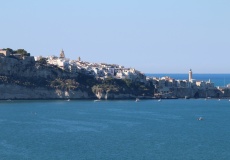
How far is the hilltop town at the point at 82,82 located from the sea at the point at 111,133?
571 inches

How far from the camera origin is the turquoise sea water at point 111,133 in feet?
134

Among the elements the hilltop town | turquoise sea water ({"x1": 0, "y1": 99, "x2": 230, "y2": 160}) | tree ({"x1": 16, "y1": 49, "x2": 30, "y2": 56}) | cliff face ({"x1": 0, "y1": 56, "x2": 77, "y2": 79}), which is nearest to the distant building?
the hilltop town

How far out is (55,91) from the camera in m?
92.8

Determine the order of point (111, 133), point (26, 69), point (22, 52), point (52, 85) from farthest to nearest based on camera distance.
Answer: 1. point (22, 52)
2. point (26, 69)
3. point (52, 85)
4. point (111, 133)

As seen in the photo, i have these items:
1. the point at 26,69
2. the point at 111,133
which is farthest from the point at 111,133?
the point at 26,69

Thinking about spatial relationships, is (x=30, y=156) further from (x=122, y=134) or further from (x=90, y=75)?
(x=90, y=75)

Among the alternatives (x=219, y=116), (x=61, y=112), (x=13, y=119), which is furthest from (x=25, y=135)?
(x=219, y=116)

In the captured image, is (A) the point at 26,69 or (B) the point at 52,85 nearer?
(B) the point at 52,85

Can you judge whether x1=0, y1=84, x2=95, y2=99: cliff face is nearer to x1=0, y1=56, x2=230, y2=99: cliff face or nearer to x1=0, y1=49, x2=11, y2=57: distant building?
x1=0, y1=56, x2=230, y2=99: cliff face

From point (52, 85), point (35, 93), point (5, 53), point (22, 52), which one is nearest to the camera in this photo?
point (35, 93)

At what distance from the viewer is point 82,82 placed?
9769 centimetres

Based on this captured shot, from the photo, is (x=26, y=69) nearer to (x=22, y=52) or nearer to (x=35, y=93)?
(x=35, y=93)

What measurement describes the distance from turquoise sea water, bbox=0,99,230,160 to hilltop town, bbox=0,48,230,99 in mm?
14995

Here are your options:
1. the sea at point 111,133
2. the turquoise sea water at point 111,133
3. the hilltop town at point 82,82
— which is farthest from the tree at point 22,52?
the turquoise sea water at point 111,133
